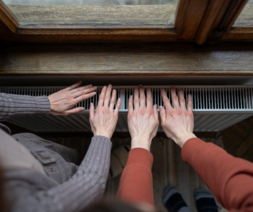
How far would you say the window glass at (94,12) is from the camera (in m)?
0.59

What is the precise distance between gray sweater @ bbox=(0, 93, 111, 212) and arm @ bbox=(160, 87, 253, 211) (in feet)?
0.91

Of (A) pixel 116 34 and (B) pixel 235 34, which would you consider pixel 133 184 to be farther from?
(B) pixel 235 34

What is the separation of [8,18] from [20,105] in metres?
0.29

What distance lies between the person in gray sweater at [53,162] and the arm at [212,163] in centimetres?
24

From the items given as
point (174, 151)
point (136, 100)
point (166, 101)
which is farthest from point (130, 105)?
point (174, 151)

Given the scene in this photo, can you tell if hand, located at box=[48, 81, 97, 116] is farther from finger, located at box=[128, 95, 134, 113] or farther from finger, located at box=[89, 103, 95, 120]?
finger, located at box=[128, 95, 134, 113]

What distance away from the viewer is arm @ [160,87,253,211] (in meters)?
0.39

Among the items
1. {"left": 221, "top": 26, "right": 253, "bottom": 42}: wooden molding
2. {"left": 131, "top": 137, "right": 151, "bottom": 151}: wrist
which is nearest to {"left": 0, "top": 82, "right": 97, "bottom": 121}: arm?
{"left": 131, "top": 137, "right": 151, "bottom": 151}: wrist

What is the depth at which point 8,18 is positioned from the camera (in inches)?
22.8

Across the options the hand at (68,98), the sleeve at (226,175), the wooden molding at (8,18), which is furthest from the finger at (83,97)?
the sleeve at (226,175)

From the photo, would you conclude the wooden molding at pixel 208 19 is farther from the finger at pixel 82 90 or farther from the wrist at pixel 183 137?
the finger at pixel 82 90

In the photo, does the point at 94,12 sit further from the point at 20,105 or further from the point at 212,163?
the point at 212,163

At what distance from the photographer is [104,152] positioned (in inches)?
22.5

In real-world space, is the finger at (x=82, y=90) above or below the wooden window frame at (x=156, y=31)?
below
